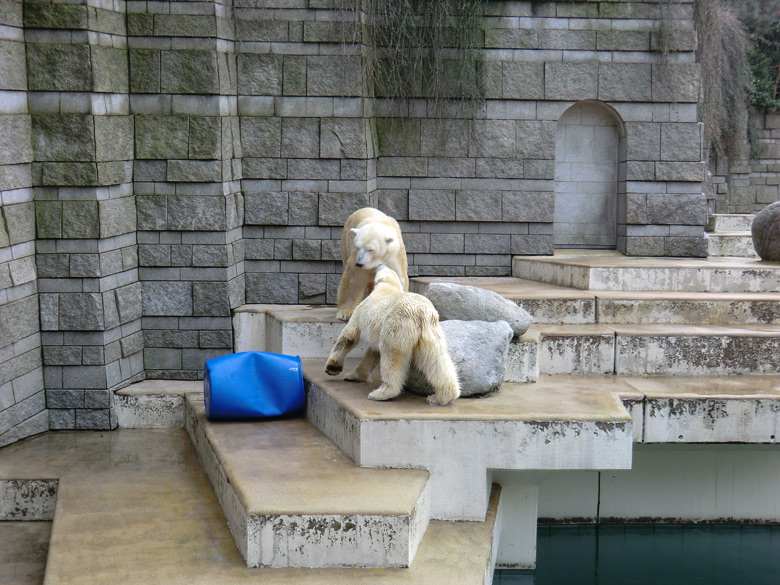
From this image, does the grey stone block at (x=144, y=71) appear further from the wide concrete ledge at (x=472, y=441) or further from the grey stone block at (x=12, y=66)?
the wide concrete ledge at (x=472, y=441)

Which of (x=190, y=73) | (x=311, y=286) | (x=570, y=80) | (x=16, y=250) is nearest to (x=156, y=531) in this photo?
(x=16, y=250)

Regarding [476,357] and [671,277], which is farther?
[671,277]

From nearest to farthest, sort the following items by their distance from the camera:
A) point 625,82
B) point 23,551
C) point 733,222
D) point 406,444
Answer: point 406,444, point 23,551, point 625,82, point 733,222

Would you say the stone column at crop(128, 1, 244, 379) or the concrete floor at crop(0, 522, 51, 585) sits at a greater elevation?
the stone column at crop(128, 1, 244, 379)

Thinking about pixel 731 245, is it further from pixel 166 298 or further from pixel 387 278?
pixel 166 298

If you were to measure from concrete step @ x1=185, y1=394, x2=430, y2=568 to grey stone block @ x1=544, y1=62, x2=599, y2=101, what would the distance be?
435 centimetres

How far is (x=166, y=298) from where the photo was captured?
651 centimetres

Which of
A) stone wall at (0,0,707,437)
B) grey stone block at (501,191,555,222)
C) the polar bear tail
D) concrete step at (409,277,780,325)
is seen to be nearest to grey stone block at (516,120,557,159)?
stone wall at (0,0,707,437)

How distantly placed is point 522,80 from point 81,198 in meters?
Result: 3.90

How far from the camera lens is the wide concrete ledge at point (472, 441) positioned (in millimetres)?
4367

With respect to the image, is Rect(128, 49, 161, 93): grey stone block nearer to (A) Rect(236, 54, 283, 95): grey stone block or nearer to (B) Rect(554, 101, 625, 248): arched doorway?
(A) Rect(236, 54, 283, 95): grey stone block

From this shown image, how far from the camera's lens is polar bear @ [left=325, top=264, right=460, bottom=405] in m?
4.44

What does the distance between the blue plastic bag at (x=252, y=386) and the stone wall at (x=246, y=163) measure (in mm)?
1278

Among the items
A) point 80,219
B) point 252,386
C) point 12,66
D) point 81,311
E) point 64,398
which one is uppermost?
point 12,66
